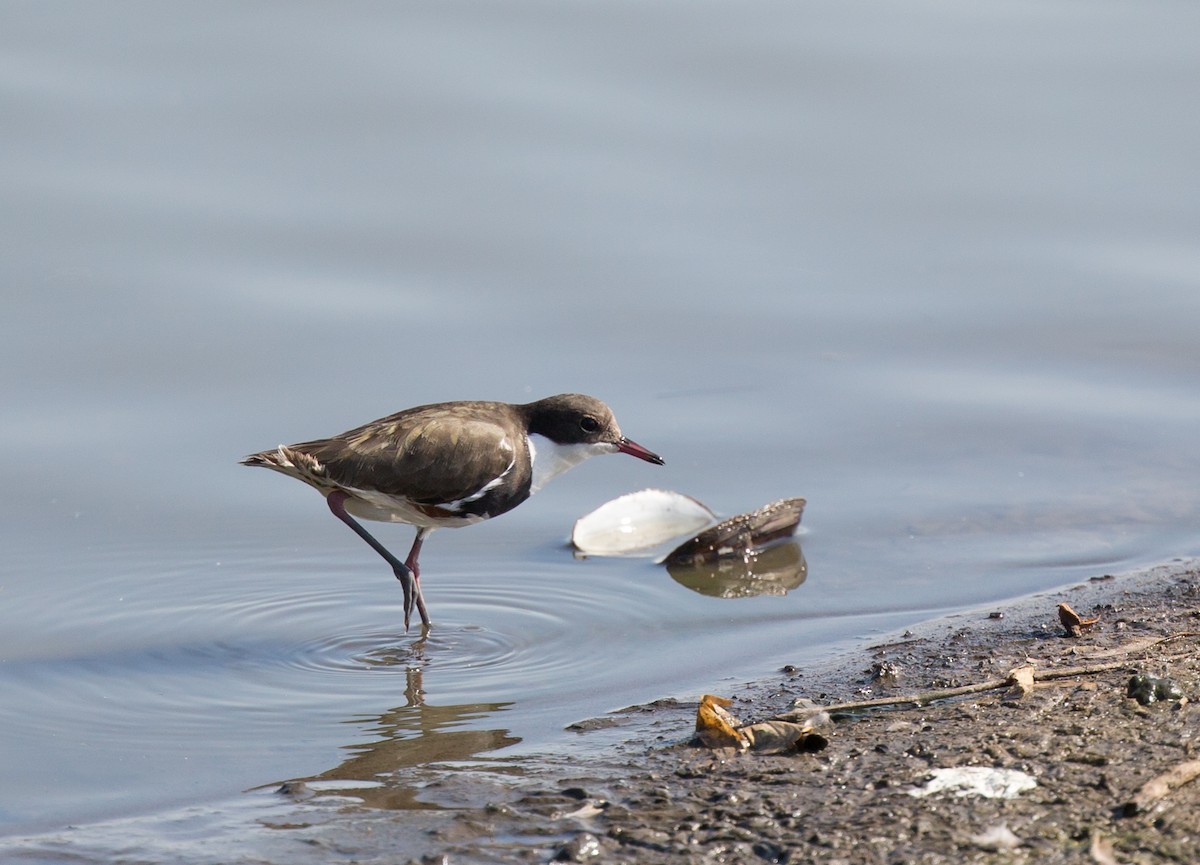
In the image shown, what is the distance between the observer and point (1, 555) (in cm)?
791

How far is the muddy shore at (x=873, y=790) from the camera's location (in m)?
4.31

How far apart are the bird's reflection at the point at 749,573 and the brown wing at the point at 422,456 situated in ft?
3.67

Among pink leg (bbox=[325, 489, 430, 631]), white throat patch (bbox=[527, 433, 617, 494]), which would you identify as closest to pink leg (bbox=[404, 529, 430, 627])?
pink leg (bbox=[325, 489, 430, 631])

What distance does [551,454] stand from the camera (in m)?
7.91

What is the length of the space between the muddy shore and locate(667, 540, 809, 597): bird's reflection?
166 cm

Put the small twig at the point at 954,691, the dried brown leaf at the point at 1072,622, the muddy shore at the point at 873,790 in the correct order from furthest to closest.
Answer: the dried brown leaf at the point at 1072,622 → the small twig at the point at 954,691 → the muddy shore at the point at 873,790

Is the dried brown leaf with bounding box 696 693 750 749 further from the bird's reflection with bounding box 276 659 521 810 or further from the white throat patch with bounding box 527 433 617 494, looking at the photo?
the white throat patch with bounding box 527 433 617 494

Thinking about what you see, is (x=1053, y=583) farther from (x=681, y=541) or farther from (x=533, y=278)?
(x=533, y=278)

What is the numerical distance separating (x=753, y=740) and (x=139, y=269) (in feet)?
21.0

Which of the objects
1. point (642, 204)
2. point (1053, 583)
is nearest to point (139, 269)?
point (642, 204)

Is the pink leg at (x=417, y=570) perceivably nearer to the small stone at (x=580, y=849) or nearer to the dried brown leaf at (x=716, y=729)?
the dried brown leaf at (x=716, y=729)

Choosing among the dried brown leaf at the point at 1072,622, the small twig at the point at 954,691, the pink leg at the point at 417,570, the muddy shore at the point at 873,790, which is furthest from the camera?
the pink leg at the point at 417,570

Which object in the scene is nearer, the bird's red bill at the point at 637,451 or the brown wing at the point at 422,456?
the brown wing at the point at 422,456

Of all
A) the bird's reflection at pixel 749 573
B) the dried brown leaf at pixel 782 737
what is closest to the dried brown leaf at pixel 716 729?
the dried brown leaf at pixel 782 737
